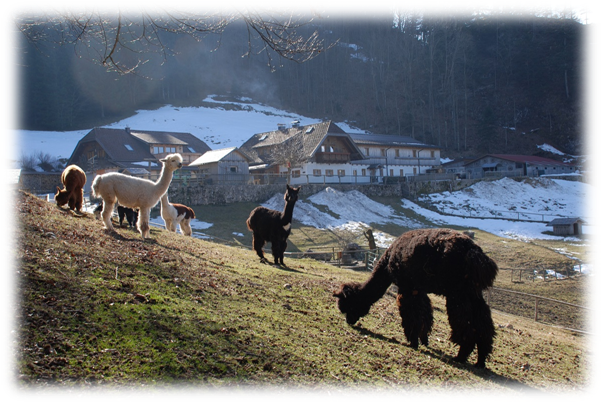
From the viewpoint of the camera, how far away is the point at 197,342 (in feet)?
17.6

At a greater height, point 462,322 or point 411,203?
point 462,322

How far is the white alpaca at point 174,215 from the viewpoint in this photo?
18562 mm

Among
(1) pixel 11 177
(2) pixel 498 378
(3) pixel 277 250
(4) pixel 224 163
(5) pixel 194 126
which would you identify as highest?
(5) pixel 194 126

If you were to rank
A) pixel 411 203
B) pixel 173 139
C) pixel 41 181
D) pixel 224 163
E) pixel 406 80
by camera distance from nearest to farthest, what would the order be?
1. pixel 41 181
2. pixel 224 163
3. pixel 411 203
4. pixel 173 139
5. pixel 406 80

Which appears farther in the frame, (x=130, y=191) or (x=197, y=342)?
(x=130, y=191)

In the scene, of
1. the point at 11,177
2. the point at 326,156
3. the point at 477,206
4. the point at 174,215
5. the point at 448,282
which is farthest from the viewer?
the point at 326,156

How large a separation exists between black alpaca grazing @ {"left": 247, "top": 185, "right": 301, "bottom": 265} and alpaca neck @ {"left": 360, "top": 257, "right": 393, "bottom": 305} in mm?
6094

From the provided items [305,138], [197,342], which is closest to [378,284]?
[197,342]

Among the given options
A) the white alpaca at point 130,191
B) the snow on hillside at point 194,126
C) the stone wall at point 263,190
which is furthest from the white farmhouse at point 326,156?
the white alpaca at point 130,191

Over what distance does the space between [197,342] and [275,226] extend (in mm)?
Result: 9235

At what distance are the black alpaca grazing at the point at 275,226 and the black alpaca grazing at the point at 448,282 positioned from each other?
649 centimetres

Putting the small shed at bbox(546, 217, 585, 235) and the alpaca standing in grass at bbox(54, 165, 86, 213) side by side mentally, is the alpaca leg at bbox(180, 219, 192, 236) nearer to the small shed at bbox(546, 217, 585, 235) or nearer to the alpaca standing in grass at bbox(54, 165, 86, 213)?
the alpaca standing in grass at bbox(54, 165, 86, 213)

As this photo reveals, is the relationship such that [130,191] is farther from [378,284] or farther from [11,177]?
[378,284]

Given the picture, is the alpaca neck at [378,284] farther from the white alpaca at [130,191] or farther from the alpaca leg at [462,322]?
the white alpaca at [130,191]
